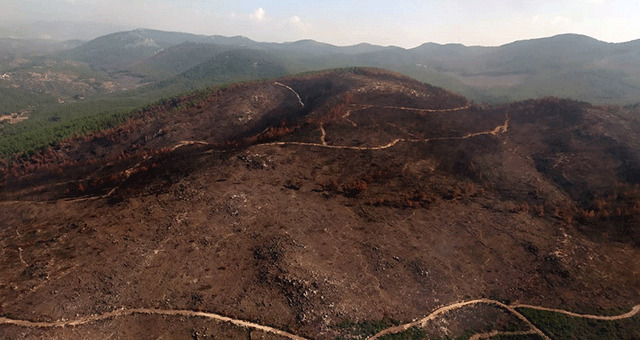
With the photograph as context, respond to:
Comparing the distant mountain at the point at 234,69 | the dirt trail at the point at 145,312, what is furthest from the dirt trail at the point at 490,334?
the distant mountain at the point at 234,69

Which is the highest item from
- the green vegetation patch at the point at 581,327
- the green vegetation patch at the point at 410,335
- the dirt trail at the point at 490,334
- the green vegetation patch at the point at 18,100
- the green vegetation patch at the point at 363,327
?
the green vegetation patch at the point at 581,327

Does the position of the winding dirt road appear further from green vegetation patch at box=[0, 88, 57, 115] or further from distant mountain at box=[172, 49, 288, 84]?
distant mountain at box=[172, 49, 288, 84]

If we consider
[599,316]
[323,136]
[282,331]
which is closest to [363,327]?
[282,331]

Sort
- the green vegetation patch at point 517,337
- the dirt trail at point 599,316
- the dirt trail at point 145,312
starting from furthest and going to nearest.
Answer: the dirt trail at point 599,316, the green vegetation patch at point 517,337, the dirt trail at point 145,312

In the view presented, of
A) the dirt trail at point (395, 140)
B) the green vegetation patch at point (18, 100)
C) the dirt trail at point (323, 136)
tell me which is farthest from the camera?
the green vegetation patch at point (18, 100)

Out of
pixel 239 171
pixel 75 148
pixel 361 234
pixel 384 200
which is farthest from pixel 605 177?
pixel 75 148

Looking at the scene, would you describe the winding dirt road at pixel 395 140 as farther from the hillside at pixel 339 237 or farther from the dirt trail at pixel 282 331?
the dirt trail at pixel 282 331

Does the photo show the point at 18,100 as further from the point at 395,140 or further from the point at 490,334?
the point at 490,334
